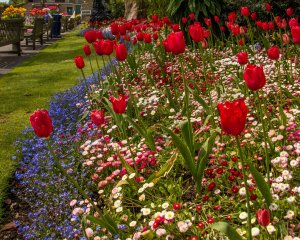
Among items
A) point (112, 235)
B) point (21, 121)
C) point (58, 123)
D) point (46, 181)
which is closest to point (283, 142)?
point (112, 235)

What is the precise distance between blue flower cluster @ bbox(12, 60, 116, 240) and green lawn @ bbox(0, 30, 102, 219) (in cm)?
17

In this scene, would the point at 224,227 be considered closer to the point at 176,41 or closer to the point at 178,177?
the point at 176,41

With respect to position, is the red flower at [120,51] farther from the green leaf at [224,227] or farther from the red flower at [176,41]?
the green leaf at [224,227]

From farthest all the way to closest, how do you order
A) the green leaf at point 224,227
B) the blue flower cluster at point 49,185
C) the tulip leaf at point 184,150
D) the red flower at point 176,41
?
the blue flower cluster at point 49,185
the red flower at point 176,41
the tulip leaf at point 184,150
the green leaf at point 224,227

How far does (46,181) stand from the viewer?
3.61m

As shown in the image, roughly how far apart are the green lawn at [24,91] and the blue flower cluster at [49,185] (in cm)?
17

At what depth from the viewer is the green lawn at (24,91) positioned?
4.52 metres

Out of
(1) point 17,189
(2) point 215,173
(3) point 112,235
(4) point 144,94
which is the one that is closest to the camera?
(3) point 112,235

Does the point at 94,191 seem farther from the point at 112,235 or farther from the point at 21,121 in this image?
the point at 21,121

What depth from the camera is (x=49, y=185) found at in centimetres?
338

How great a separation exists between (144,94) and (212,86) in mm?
892

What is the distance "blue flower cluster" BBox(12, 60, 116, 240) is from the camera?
2.87 meters

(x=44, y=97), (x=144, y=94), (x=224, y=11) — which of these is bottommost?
(x=44, y=97)

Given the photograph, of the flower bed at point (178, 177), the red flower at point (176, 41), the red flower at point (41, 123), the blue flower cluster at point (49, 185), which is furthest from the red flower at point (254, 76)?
the blue flower cluster at point (49, 185)
